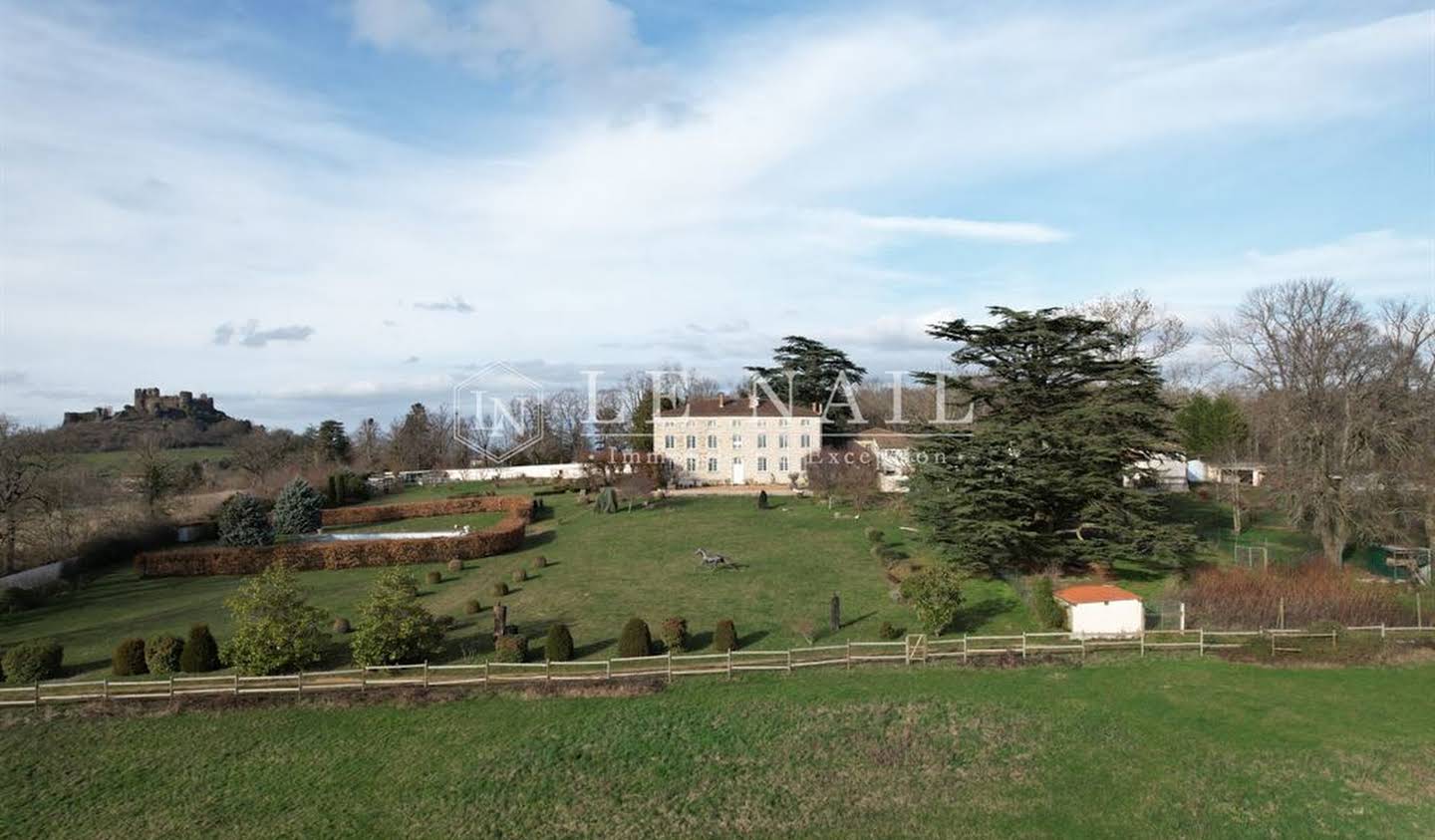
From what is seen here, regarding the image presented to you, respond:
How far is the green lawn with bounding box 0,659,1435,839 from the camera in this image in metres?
15.3

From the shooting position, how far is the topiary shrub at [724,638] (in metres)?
23.8

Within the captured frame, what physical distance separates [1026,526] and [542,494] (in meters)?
34.4

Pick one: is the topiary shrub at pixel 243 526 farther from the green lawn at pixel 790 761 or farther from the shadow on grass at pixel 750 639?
the shadow on grass at pixel 750 639

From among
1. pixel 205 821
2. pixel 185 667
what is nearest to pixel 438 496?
pixel 185 667

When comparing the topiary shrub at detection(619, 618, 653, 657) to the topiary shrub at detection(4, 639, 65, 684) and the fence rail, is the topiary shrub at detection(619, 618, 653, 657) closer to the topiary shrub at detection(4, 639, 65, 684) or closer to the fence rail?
the fence rail

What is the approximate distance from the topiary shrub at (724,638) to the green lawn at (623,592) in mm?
1045

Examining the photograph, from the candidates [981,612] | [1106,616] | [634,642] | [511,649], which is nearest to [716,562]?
[634,642]

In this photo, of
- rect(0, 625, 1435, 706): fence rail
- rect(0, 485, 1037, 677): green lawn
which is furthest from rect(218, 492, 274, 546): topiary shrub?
rect(0, 625, 1435, 706): fence rail

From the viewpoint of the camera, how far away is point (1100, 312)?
A: 183 feet

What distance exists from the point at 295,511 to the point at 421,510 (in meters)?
8.57

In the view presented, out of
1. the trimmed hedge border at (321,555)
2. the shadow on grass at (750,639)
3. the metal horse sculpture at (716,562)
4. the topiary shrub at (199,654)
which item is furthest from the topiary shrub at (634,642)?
the trimmed hedge border at (321,555)

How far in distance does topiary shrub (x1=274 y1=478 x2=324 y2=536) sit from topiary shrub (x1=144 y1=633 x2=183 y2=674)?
Result: 20618 mm

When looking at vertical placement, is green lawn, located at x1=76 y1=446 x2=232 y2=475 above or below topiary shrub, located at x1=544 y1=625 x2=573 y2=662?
above

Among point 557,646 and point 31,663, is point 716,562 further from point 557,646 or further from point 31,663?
point 31,663
